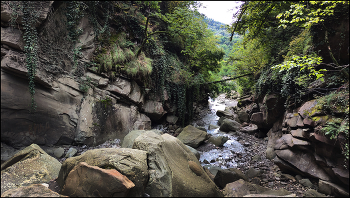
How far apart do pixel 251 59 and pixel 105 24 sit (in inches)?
355

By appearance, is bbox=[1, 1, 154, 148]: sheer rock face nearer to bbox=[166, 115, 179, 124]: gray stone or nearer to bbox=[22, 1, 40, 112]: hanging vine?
bbox=[22, 1, 40, 112]: hanging vine

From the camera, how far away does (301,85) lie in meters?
5.90

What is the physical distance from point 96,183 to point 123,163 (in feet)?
1.90

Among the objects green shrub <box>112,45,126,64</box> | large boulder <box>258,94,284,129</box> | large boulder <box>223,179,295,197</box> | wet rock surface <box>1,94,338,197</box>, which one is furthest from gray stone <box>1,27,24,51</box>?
large boulder <box>258,94,284,129</box>

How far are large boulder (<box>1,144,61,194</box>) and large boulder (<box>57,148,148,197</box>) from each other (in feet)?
1.44

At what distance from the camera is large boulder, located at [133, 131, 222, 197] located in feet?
11.0

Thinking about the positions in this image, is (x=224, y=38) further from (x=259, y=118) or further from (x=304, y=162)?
(x=304, y=162)

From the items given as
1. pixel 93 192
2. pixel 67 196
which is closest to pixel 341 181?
pixel 93 192

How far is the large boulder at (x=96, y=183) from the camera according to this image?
110 inches

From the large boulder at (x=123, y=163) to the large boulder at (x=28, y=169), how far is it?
438 millimetres

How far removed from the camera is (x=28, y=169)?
357 cm

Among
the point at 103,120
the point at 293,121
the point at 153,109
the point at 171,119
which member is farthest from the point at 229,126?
the point at 103,120

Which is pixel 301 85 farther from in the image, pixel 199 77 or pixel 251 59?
pixel 199 77

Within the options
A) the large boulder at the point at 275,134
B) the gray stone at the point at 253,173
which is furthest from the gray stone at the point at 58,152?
the large boulder at the point at 275,134
